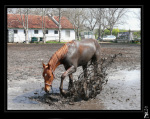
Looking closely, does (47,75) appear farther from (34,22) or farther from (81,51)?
(34,22)

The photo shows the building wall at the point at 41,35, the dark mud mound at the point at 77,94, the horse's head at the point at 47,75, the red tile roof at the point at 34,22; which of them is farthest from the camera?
the red tile roof at the point at 34,22

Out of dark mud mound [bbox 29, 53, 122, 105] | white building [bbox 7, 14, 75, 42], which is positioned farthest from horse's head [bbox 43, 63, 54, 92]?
white building [bbox 7, 14, 75, 42]

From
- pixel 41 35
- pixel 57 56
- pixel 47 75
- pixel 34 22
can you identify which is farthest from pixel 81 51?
pixel 34 22

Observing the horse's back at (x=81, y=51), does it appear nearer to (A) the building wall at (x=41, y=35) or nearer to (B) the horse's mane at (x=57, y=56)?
(B) the horse's mane at (x=57, y=56)

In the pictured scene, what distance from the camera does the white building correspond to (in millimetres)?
51312

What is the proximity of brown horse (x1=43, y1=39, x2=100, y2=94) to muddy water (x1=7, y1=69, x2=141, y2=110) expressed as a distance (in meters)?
0.78

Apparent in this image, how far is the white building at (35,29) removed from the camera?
5131cm

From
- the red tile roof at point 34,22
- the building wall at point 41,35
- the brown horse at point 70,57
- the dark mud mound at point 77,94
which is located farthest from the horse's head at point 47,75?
the red tile roof at point 34,22

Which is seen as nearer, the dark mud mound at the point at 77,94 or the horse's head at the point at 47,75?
the horse's head at the point at 47,75

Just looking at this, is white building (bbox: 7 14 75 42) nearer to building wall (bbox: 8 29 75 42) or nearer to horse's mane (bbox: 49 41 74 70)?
building wall (bbox: 8 29 75 42)

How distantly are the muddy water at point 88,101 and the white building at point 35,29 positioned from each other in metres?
40.9

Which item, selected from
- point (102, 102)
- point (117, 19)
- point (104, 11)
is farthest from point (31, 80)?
point (117, 19)

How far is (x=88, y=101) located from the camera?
24.4 ft
